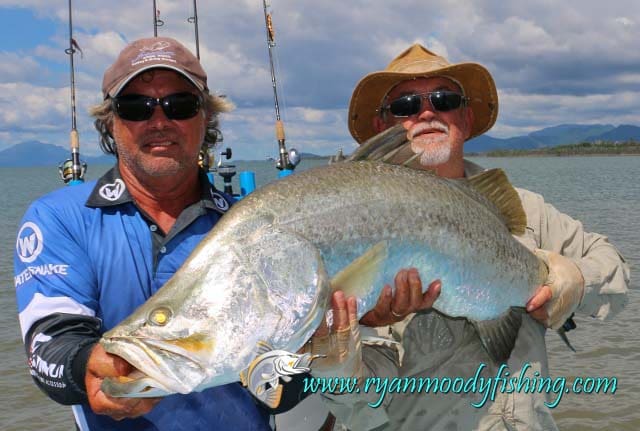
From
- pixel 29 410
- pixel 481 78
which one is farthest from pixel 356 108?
pixel 29 410

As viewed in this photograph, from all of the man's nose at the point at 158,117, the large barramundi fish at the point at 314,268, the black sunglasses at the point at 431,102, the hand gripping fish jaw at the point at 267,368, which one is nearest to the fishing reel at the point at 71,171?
the man's nose at the point at 158,117

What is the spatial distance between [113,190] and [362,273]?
1.43 meters

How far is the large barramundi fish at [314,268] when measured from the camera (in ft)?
6.58

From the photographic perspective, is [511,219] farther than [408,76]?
No

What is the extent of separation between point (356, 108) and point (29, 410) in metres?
5.79

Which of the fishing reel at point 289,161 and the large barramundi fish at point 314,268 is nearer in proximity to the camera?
the large barramundi fish at point 314,268

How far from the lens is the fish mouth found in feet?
6.29

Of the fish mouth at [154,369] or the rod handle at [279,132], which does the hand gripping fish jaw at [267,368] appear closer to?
the fish mouth at [154,369]

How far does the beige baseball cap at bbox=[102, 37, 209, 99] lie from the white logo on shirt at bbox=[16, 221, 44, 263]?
81 centimetres

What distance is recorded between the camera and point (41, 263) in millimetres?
2568

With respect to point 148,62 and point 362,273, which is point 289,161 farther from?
point 362,273

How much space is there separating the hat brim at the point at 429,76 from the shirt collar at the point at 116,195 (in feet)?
4.33

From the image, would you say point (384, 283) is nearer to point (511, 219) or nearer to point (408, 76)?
point (511, 219)

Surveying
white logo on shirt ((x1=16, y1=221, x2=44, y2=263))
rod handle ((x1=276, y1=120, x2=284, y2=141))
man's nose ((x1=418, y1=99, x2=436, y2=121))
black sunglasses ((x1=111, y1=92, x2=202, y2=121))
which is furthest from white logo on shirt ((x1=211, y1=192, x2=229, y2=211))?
rod handle ((x1=276, y1=120, x2=284, y2=141))
